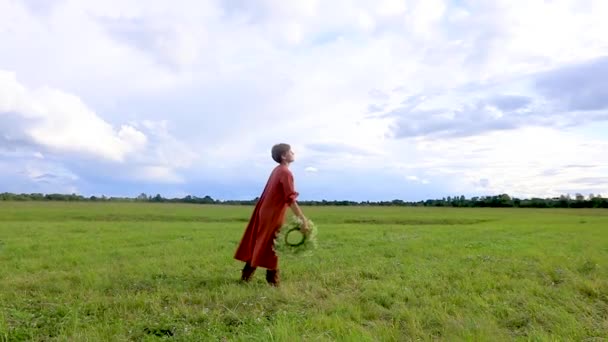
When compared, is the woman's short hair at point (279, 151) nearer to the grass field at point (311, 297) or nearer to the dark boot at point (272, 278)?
the grass field at point (311, 297)

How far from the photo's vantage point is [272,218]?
25.5 feet

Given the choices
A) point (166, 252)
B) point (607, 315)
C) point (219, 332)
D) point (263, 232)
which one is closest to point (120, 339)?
point (219, 332)

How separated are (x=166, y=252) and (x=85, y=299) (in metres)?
5.35

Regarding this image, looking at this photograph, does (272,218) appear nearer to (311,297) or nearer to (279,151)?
(279,151)

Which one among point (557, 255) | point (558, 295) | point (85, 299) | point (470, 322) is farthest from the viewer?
point (557, 255)

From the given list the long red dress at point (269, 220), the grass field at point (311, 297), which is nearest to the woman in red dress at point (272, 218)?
the long red dress at point (269, 220)

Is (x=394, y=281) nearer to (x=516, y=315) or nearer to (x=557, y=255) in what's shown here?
(x=516, y=315)

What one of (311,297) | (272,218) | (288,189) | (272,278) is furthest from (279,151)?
(311,297)

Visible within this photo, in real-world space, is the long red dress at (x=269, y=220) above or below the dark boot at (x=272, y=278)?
above

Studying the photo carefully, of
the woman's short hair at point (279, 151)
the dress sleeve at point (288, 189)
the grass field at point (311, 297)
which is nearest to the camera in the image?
the grass field at point (311, 297)

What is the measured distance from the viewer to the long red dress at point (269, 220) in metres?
7.58

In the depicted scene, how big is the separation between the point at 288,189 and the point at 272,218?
22.3 inches

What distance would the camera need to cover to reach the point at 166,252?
11836 mm

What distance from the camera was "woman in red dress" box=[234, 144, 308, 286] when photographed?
298 inches
